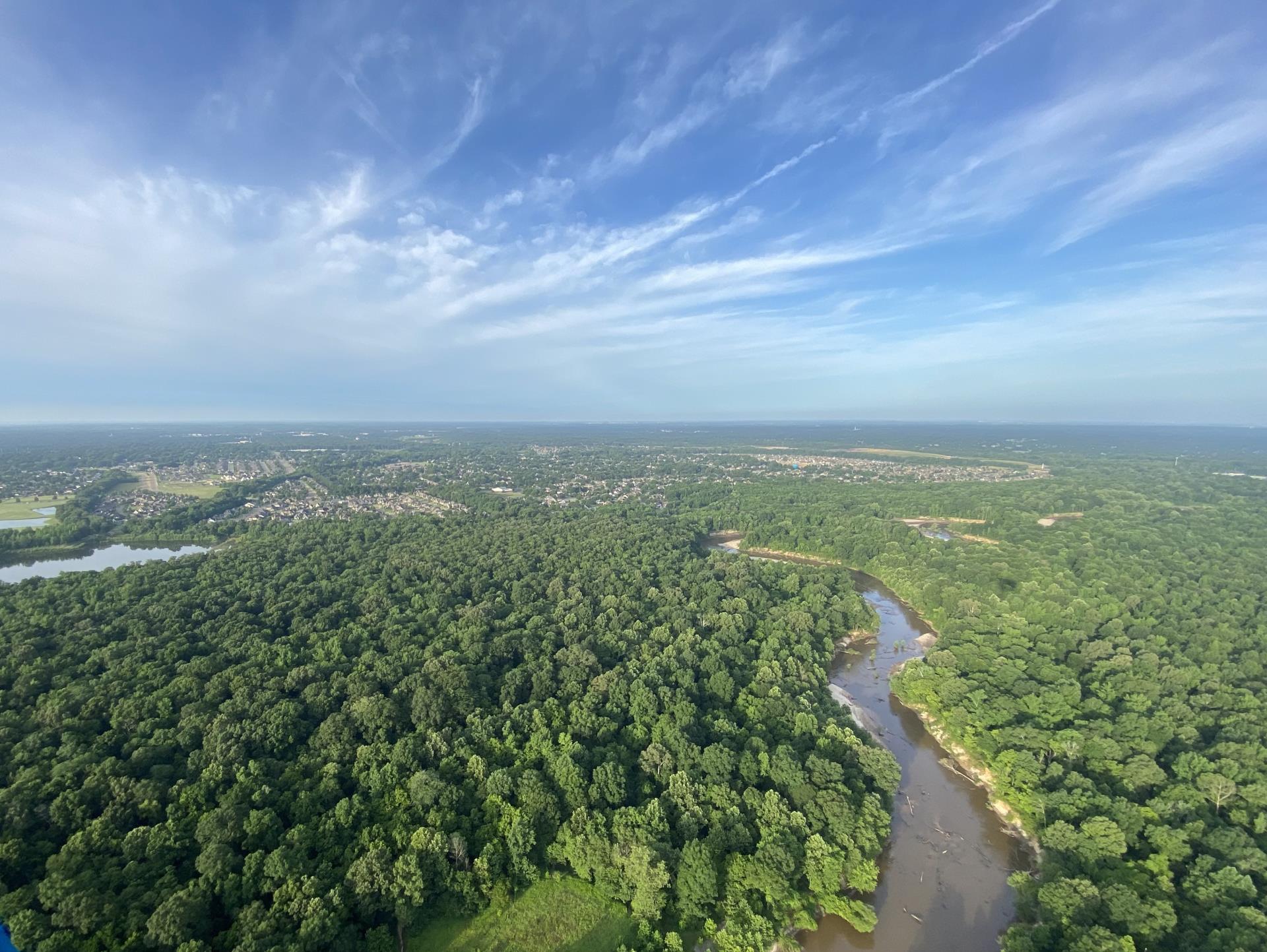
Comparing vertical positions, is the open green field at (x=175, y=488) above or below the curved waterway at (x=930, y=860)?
above

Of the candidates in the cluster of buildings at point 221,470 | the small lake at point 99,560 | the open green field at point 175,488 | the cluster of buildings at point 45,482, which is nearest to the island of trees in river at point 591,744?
the small lake at point 99,560

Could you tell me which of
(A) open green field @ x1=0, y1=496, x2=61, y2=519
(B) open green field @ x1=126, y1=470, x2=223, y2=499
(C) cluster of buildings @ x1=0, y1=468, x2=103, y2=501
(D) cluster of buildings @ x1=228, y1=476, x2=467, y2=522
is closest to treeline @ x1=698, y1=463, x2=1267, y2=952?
(D) cluster of buildings @ x1=228, y1=476, x2=467, y2=522

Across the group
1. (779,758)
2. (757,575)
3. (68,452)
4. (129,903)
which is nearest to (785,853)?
(779,758)

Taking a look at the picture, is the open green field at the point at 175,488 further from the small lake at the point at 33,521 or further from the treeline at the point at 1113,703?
the treeline at the point at 1113,703

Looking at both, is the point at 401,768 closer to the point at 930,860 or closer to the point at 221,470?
the point at 930,860

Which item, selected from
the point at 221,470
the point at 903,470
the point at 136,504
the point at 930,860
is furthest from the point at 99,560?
the point at 903,470

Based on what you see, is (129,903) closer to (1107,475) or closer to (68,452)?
(1107,475)
